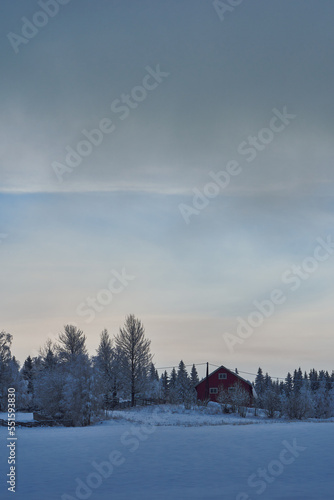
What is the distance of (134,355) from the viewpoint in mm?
52531

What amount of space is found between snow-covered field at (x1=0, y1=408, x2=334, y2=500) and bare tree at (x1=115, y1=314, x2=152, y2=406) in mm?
30013

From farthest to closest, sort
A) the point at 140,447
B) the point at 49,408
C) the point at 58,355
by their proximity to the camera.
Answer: the point at 58,355 < the point at 49,408 < the point at 140,447

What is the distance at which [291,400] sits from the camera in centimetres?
3909

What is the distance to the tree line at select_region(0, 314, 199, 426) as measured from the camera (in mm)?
30516

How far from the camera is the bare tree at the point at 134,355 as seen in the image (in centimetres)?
5144

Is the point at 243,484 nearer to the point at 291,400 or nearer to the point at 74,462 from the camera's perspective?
the point at 74,462

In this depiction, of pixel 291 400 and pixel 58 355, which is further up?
pixel 58 355

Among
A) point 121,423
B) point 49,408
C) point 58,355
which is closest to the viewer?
point 121,423

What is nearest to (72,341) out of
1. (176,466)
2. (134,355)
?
(134,355)

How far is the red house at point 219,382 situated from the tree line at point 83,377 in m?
6.46

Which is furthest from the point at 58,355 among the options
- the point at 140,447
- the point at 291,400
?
the point at 140,447

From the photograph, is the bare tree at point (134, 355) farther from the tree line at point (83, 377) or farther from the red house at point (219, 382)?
the red house at point (219, 382)

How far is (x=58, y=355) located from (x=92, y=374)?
18371 millimetres

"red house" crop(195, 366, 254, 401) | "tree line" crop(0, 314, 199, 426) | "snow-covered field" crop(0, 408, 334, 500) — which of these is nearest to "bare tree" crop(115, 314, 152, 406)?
"tree line" crop(0, 314, 199, 426)
